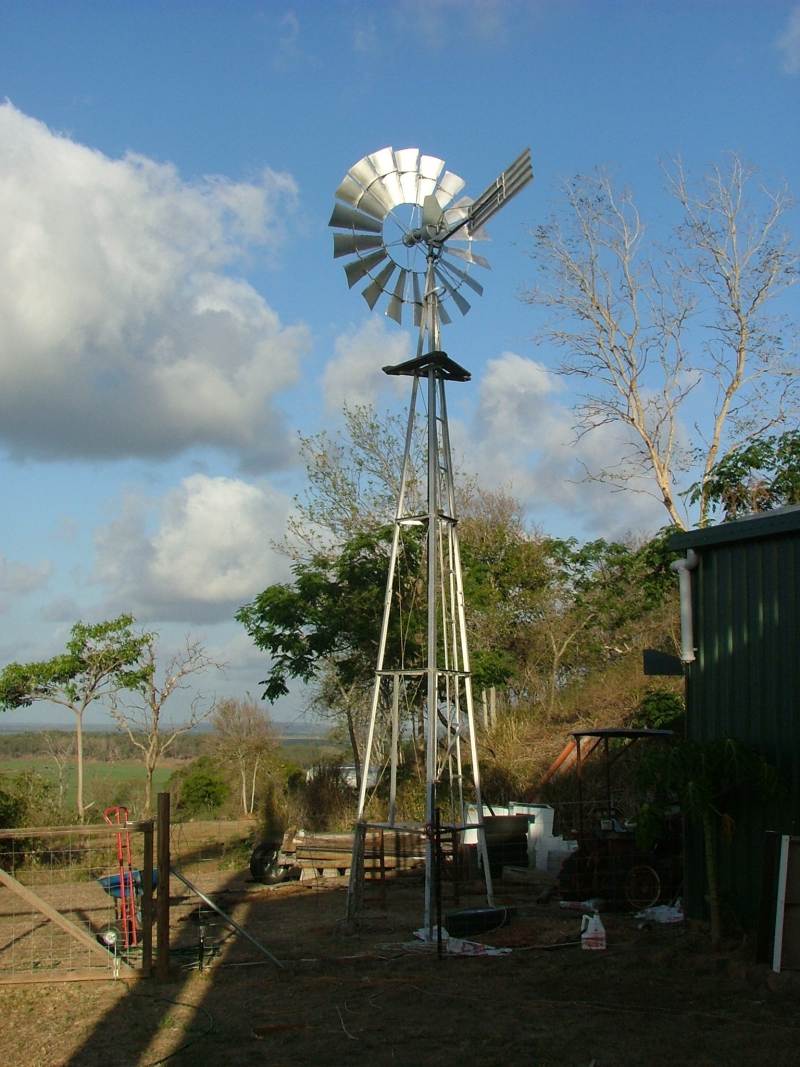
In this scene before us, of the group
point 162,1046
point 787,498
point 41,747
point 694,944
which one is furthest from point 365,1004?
point 41,747

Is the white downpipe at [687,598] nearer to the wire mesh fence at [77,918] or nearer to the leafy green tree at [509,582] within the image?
the wire mesh fence at [77,918]

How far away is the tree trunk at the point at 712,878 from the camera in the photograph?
1022cm

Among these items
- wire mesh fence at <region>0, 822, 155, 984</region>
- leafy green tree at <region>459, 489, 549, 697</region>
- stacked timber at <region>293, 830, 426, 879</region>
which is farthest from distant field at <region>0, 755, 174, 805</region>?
leafy green tree at <region>459, 489, 549, 697</region>

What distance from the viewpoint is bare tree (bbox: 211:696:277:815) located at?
33.4 m

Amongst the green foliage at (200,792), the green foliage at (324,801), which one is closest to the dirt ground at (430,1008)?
the green foliage at (324,801)

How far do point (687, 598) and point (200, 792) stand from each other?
23372 mm

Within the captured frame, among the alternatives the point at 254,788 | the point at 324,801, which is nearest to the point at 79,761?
the point at 324,801

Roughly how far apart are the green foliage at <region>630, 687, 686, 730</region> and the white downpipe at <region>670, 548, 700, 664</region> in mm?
8653

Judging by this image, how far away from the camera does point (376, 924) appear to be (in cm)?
1248


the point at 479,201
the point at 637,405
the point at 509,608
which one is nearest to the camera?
the point at 479,201

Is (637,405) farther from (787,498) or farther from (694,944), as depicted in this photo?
(694,944)

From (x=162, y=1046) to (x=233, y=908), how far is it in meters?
7.09

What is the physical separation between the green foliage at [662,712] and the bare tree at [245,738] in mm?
14054

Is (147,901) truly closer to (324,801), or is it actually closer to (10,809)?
(10,809)
